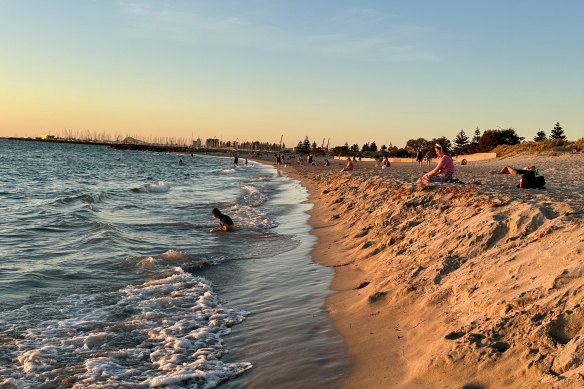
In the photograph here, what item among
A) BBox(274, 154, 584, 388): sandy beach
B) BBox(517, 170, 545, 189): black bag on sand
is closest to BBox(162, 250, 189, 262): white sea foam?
BBox(274, 154, 584, 388): sandy beach

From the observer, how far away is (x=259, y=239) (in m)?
13.5

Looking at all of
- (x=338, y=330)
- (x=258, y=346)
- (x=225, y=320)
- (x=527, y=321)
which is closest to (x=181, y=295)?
(x=225, y=320)

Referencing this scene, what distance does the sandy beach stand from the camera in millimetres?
4066

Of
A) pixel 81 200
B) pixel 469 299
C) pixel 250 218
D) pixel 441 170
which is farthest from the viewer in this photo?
pixel 81 200

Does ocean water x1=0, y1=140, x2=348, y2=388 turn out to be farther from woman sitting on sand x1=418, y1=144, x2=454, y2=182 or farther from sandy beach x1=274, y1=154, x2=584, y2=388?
woman sitting on sand x1=418, y1=144, x2=454, y2=182

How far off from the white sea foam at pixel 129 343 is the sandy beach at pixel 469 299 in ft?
5.42

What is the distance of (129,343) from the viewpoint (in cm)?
617

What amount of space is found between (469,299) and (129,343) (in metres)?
4.31

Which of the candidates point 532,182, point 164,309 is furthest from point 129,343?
point 532,182

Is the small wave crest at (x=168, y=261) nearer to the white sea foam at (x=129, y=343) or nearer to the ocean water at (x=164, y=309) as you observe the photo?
the ocean water at (x=164, y=309)

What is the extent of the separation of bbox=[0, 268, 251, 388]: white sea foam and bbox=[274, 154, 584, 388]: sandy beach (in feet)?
5.42

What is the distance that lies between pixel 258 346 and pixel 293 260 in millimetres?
4780

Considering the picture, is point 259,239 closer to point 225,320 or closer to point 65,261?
point 65,261

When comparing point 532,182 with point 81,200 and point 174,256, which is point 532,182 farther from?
point 81,200
